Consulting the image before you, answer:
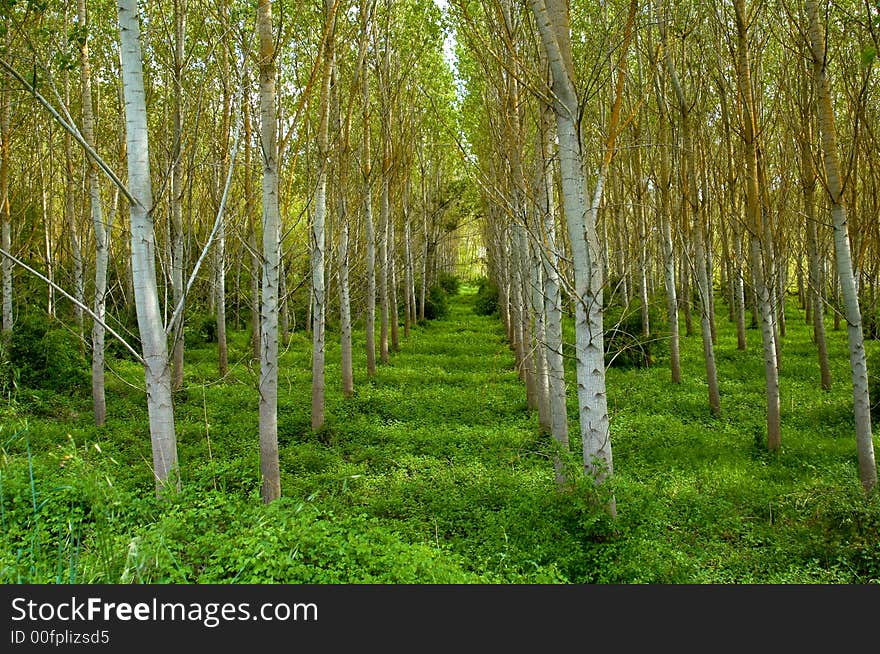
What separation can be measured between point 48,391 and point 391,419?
5824 millimetres

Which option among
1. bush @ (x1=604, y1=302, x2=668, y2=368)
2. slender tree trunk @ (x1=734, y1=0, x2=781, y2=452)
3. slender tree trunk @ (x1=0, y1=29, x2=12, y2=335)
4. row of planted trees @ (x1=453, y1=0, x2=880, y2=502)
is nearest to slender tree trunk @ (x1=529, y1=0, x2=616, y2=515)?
row of planted trees @ (x1=453, y1=0, x2=880, y2=502)

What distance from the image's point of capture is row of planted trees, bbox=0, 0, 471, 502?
13.5ft

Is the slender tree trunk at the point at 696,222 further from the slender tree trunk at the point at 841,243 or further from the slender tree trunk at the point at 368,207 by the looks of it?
the slender tree trunk at the point at 368,207

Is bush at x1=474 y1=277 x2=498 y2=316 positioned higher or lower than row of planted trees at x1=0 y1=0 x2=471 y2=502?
lower

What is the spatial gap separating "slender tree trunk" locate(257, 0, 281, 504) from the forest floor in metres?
0.22

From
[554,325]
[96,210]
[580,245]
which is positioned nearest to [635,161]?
[554,325]

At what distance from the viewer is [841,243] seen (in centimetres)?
553

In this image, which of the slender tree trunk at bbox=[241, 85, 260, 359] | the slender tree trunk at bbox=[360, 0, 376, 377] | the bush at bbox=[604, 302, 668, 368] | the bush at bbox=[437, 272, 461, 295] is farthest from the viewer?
the bush at bbox=[437, 272, 461, 295]

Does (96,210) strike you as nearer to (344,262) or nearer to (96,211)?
(96,211)

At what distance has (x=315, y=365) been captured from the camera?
9.29 metres

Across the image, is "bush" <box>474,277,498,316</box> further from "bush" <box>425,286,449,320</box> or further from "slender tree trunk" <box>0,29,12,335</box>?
"slender tree trunk" <box>0,29,12,335</box>

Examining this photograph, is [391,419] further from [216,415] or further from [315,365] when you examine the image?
[216,415]

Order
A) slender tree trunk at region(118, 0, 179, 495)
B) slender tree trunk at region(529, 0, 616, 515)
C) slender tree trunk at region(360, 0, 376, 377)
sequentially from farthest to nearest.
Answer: slender tree trunk at region(360, 0, 376, 377) < slender tree trunk at region(529, 0, 616, 515) < slender tree trunk at region(118, 0, 179, 495)
